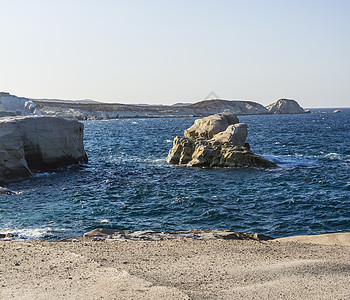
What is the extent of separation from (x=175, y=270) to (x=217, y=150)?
948 inches

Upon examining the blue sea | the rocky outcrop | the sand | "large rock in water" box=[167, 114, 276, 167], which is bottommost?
the blue sea

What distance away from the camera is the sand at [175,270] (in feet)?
32.4

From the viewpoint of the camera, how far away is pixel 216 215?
802 inches

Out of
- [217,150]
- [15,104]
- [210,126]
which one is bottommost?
[217,150]

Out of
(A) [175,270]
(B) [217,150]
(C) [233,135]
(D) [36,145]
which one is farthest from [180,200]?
(C) [233,135]

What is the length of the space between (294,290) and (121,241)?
274 inches

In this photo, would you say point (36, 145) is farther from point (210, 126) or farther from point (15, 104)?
point (15, 104)

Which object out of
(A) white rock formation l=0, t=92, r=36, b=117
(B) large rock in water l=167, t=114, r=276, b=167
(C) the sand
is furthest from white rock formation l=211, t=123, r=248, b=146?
(A) white rock formation l=0, t=92, r=36, b=117

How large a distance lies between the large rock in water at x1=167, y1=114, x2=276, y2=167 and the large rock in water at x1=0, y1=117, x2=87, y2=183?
9.19 meters

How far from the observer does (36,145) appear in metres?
32.2

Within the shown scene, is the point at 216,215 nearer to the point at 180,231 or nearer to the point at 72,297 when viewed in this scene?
the point at 180,231

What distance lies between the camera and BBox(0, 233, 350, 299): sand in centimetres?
987

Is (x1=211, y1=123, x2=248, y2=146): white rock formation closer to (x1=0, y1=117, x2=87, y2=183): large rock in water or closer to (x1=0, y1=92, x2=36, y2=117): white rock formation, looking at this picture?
(x1=0, y1=117, x2=87, y2=183): large rock in water

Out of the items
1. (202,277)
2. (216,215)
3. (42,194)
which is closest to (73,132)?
(42,194)
